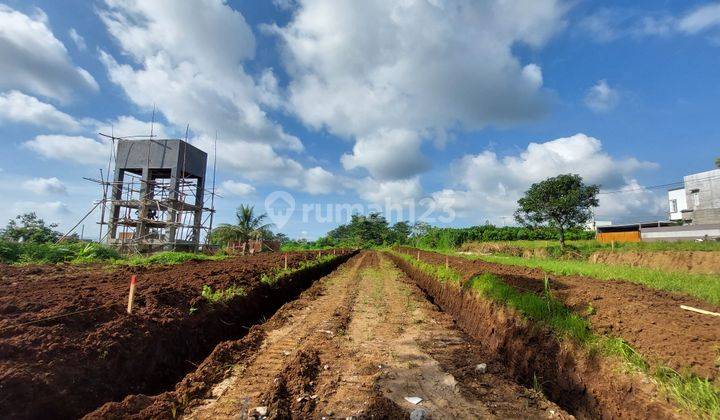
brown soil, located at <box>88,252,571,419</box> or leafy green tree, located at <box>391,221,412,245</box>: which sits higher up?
leafy green tree, located at <box>391,221,412,245</box>

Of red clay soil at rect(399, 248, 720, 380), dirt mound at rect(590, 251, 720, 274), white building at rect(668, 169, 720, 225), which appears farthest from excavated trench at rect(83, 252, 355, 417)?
white building at rect(668, 169, 720, 225)

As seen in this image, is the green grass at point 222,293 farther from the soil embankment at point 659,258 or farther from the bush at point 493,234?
the bush at point 493,234

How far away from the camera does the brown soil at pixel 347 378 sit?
3.78 m

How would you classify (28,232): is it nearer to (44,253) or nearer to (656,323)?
(44,253)

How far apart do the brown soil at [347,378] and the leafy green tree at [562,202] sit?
28775 mm

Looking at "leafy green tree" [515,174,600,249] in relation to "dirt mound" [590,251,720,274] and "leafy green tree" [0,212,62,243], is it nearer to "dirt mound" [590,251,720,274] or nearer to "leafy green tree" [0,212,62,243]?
"dirt mound" [590,251,720,274]

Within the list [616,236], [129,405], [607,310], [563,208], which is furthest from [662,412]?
[616,236]

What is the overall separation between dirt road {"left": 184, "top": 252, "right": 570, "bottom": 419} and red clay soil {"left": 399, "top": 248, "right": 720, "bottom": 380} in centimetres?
125

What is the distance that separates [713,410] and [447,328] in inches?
201

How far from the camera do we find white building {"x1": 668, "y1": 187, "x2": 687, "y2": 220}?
155 feet

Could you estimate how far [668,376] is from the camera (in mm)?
3477

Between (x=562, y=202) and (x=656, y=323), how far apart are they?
30.7 metres

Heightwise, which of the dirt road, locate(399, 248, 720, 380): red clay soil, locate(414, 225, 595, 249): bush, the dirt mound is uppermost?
locate(414, 225, 595, 249): bush

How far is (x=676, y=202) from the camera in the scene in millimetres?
49031
